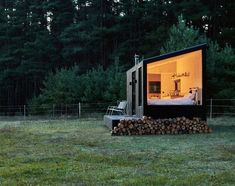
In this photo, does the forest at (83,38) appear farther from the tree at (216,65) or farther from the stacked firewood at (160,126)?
the stacked firewood at (160,126)

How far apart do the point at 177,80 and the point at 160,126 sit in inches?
181

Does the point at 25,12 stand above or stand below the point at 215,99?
above

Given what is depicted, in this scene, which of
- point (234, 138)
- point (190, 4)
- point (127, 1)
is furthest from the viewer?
point (127, 1)

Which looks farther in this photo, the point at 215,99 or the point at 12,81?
the point at 12,81

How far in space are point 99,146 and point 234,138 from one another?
323cm

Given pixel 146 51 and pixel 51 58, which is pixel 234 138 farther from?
pixel 51 58

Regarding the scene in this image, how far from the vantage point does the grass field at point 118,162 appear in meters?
5.42

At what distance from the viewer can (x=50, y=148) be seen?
877cm

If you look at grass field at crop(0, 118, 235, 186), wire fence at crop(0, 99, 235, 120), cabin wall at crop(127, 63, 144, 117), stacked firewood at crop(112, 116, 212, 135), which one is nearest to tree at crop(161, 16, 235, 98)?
wire fence at crop(0, 99, 235, 120)

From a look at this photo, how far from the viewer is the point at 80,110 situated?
77.1 ft

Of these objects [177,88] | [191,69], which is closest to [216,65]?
[177,88]

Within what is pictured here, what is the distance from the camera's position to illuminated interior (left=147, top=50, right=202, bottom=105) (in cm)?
1353

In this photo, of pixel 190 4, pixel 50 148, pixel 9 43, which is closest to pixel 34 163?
pixel 50 148

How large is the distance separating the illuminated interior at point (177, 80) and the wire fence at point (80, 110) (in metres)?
→ 3.40
